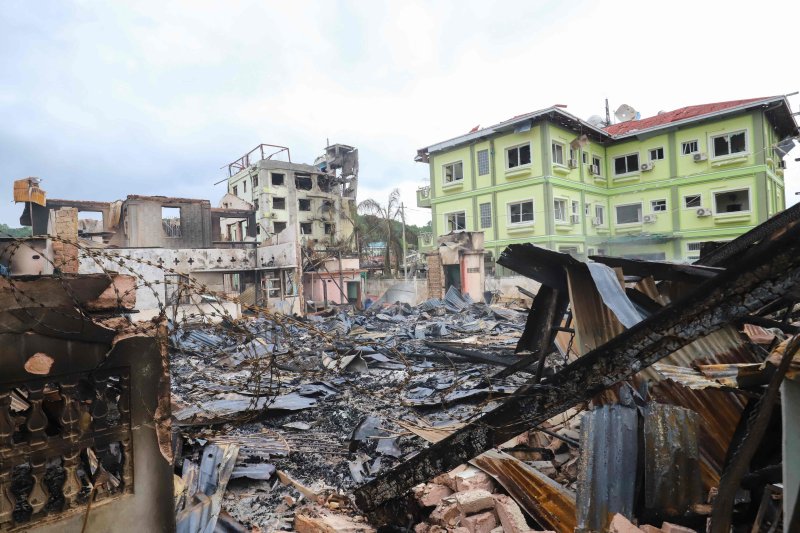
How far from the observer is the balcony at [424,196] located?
1194 inches

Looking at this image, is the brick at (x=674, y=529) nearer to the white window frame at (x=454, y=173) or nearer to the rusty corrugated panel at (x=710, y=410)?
the rusty corrugated panel at (x=710, y=410)

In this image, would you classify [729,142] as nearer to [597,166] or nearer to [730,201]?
[730,201]

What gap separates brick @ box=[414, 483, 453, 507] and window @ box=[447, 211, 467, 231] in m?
24.6

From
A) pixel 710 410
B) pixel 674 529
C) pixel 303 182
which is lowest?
pixel 674 529

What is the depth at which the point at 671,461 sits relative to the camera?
2939 mm

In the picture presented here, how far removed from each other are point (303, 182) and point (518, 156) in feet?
71.4

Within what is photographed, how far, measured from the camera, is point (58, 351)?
2.46 meters

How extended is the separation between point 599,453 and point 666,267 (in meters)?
1.37

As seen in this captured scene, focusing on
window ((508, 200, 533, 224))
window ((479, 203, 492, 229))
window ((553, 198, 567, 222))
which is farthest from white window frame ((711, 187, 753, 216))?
window ((479, 203, 492, 229))

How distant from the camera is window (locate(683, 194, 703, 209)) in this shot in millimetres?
24500

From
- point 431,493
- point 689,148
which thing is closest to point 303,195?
point 689,148

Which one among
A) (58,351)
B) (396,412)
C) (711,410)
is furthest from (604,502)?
(396,412)

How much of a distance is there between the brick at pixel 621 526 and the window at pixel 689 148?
27.2 metres

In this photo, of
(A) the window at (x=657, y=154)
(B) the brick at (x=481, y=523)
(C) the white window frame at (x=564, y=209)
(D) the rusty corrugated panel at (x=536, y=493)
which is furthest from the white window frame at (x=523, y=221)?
(B) the brick at (x=481, y=523)
